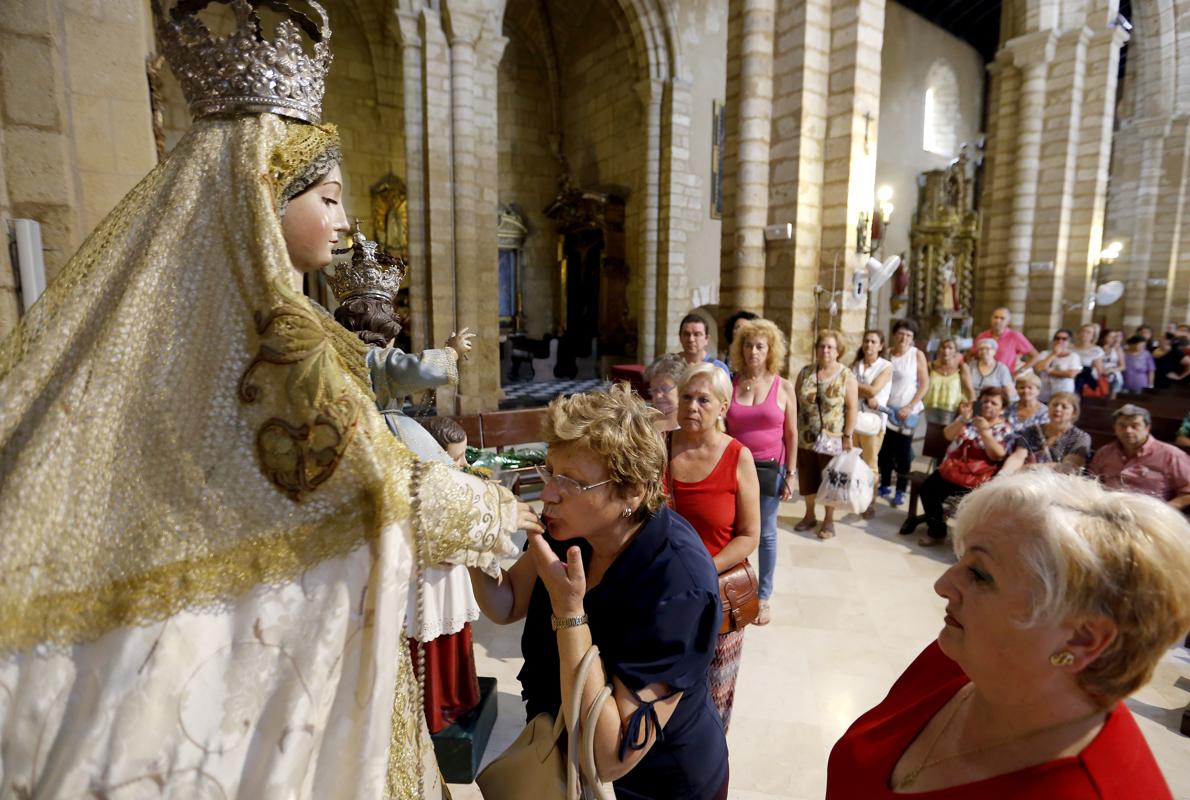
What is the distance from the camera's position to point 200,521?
834 mm

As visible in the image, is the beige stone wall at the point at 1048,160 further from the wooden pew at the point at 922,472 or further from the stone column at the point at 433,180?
the stone column at the point at 433,180

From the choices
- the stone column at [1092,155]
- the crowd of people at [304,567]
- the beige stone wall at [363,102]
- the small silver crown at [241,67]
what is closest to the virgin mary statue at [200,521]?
the crowd of people at [304,567]

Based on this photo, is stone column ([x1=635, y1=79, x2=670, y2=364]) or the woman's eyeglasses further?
stone column ([x1=635, y1=79, x2=670, y2=364])

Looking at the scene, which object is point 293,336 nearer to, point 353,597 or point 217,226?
point 217,226

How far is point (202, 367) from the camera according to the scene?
87 centimetres

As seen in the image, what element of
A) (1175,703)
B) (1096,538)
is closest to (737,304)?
(1175,703)

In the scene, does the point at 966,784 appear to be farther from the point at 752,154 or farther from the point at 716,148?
the point at 716,148

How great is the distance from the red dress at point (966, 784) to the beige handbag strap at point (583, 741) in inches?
21.4

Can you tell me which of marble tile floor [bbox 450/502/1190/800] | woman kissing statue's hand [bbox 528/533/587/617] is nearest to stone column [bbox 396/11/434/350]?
marble tile floor [bbox 450/502/1190/800]

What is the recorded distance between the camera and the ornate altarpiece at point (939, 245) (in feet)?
56.3

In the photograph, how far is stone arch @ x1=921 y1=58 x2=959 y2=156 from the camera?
1814 cm

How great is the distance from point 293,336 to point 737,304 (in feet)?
23.2

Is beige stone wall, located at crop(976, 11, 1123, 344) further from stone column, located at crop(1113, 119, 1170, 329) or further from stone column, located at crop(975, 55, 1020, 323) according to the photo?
stone column, located at crop(1113, 119, 1170, 329)

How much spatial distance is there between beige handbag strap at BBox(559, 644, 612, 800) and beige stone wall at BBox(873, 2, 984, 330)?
17.7m
